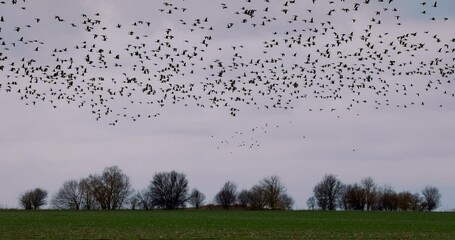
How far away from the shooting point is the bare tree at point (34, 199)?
17338cm

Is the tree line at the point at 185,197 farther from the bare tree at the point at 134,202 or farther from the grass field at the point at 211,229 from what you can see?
the grass field at the point at 211,229

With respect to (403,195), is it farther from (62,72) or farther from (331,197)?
(62,72)

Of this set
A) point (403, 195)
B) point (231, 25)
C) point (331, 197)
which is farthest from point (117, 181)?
point (231, 25)

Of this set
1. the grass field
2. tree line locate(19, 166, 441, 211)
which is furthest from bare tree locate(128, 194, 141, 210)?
the grass field

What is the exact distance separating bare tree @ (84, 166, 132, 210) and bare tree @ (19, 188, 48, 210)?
21564 millimetres

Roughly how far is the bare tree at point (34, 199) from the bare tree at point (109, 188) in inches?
849

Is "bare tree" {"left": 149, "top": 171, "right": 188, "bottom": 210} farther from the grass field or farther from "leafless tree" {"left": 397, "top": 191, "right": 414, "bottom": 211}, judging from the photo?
the grass field

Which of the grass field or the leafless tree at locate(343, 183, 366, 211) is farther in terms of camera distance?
the leafless tree at locate(343, 183, 366, 211)

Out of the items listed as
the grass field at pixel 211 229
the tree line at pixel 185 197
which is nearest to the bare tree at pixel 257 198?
the tree line at pixel 185 197

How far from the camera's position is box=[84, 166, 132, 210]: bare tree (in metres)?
153

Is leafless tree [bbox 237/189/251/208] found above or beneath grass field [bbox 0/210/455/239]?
above

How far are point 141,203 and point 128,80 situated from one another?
145 m

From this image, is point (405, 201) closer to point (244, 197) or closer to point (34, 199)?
point (244, 197)

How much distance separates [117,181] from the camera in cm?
15925
